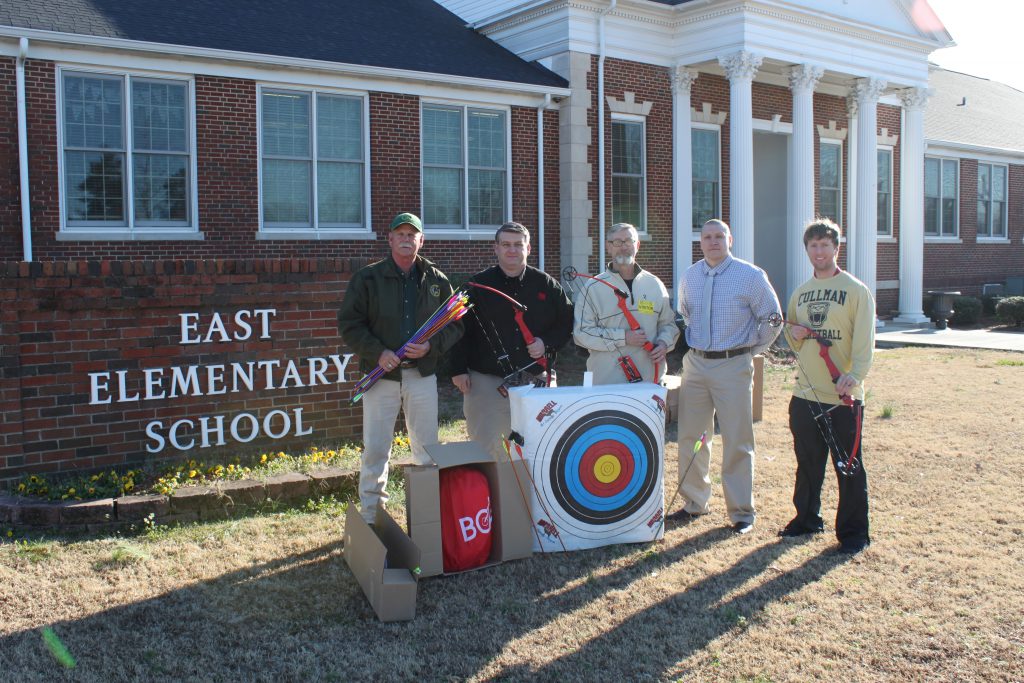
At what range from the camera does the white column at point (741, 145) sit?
16328 millimetres

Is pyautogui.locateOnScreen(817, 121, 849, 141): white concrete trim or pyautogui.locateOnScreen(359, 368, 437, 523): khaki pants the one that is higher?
pyautogui.locateOnScreen(817, 121, 849, 141): white concrete trim

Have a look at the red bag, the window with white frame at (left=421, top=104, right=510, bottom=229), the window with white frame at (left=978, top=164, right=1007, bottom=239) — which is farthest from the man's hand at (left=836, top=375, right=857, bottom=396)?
the window with white frame at (left=978, top=164, right=1007, bottom=239)

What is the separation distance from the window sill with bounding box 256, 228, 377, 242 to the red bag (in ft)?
28.5

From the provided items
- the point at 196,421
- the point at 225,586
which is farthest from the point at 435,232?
the point at 225,586

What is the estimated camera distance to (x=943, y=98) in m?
27.3

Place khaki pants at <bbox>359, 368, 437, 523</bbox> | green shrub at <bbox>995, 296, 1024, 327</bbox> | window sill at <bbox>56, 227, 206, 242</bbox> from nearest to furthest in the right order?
khaki pants at <bbox>359, 368, 437, 523</bbox>, window sill at <bbox>56, 227, 206, 242</bbox>, green shrub at <bbox>995, 296, 1024, 327</bbox>

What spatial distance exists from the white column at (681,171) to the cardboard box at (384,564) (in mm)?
12775

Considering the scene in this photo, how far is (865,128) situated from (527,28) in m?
7.56

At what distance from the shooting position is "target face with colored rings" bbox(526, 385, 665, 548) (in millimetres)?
5160

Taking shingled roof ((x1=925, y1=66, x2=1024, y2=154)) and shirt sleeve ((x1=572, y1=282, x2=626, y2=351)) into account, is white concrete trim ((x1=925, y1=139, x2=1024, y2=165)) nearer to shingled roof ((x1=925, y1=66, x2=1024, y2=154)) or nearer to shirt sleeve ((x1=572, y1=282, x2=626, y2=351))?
shingled roof ((x1=925, y1=66, x2=1024, y2=154))

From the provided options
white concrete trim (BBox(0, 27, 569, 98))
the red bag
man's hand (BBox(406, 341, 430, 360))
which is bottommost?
the red bag

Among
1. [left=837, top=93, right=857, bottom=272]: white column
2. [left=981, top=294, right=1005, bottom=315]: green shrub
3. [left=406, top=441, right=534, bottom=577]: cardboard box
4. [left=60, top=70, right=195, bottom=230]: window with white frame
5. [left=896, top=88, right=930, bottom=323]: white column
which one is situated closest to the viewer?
[left=406, top=441, right=534, bottom=577]: cardboard box

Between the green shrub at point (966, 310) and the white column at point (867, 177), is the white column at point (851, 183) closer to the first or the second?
the white column at point (867, 177)

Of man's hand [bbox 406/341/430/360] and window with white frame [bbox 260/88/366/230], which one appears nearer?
man's hand [bbox 406/341/430/360]
